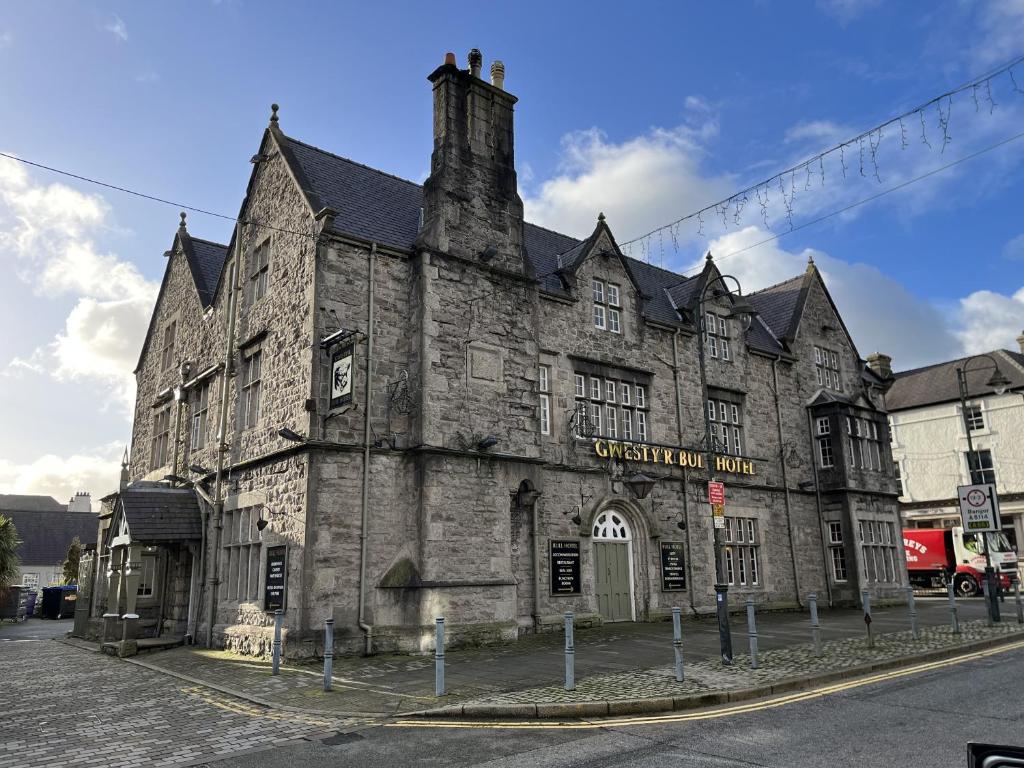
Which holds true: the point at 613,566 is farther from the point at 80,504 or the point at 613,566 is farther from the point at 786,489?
the point at 80,504

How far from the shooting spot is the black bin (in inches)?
1534

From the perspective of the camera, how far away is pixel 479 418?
17.3 meters

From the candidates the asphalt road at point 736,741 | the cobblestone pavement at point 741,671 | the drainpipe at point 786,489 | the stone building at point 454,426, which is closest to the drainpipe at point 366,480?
the stone building at point 454,426

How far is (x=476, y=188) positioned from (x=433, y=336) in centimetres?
431

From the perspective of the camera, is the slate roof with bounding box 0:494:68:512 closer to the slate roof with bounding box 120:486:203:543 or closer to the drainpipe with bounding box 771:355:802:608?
the slate roof with bounding box 120:486:203:543

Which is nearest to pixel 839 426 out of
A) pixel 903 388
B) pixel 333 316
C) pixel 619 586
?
pixel 619 586

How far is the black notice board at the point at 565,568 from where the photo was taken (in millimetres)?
19031

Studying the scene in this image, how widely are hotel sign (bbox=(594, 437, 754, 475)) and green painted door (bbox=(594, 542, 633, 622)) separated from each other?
2523 millimetres

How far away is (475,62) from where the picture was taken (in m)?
19.5

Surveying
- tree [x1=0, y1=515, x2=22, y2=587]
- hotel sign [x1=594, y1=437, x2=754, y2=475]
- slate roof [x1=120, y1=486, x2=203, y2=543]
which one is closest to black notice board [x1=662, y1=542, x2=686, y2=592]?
hotel sign [x1=594, y1=437, x2=754, y2=475]

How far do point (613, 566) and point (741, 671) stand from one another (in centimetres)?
885

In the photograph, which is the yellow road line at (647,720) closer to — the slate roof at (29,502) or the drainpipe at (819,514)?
the drainpipe at (819,514)

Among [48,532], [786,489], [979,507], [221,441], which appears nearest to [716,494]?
[979,507]

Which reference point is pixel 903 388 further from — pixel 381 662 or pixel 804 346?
pixel 381 662
